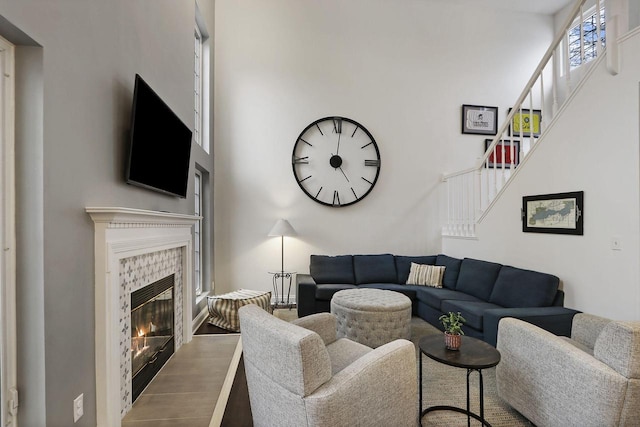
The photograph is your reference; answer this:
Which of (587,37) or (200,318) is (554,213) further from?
(200,318)

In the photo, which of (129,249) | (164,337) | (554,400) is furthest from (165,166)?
(554,400)

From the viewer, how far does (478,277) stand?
Answer: 395 centimetres

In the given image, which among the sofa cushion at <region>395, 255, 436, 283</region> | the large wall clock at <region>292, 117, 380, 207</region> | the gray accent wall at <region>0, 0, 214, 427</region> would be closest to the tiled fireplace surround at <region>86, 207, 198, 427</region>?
the gray accent wall at <region>0, 0, 214, 427</region>

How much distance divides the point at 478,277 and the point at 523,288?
673mm

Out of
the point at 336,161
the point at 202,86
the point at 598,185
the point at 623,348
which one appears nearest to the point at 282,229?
the point at 336,161

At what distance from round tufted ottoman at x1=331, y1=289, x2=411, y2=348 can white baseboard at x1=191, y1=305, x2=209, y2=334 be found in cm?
174

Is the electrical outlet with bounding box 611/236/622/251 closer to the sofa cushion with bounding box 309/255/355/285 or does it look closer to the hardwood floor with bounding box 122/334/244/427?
the sofa cushion with bounding box 309/255/355/285

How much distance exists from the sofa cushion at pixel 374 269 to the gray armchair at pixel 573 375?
8.41 feet

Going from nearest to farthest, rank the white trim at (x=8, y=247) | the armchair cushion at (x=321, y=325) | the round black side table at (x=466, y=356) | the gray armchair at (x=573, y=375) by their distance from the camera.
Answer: the white trim at (x=8, y=247), the gray armchair at (x=573, y=375), the round black side table at (x=466, y=356), the armchair cushion at (x=321, y=325)

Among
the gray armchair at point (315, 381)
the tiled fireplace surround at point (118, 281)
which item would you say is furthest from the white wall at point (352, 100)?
the gray armchair at point (315, 381)

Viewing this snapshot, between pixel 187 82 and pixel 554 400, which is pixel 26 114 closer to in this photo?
pixel 187 82

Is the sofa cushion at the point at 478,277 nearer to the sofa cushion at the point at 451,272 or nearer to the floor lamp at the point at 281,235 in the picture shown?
the sofa cushion at the point at 451,272

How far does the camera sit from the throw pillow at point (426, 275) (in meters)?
4.55

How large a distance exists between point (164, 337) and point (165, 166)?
1516 mm
